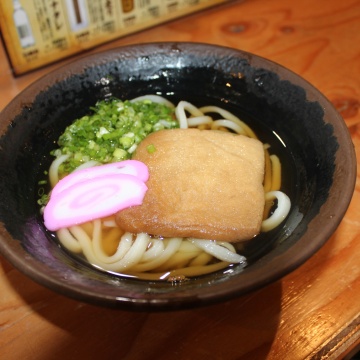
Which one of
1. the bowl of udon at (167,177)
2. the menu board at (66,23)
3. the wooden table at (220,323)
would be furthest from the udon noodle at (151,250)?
the menu board at (66,23)

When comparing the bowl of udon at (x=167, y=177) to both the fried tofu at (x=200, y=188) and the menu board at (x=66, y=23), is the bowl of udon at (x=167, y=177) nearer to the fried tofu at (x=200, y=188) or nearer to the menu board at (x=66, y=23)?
the fried tofu at (x=200, y=188)

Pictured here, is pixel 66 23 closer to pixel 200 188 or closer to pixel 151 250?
pixel 200 188

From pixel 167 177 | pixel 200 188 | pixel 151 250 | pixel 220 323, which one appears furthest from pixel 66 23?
pixel 220 323

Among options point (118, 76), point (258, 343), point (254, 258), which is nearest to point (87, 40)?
point (118, 76)

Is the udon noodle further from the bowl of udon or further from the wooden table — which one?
the wooden table

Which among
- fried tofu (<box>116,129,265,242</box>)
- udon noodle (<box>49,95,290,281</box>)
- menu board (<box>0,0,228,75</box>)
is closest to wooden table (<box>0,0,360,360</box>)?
udon noodle (<box>49,95,290,281</box>)

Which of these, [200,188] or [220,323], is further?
[200,188]
